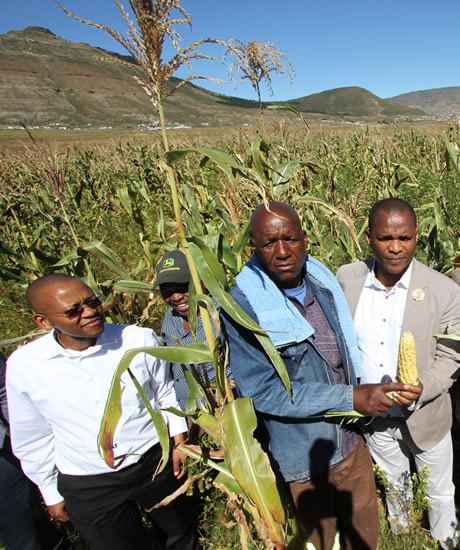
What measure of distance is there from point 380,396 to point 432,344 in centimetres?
54

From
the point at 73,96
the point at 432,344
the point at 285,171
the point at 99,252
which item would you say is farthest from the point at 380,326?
the point at 73,96

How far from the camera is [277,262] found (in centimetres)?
149

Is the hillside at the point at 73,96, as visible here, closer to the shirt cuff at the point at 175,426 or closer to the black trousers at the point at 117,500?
the shirt cuff at the point at 175,426

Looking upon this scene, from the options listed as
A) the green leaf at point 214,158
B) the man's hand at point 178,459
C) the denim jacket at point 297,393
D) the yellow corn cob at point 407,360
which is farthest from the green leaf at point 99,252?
the yellow corn cob at point 407,360

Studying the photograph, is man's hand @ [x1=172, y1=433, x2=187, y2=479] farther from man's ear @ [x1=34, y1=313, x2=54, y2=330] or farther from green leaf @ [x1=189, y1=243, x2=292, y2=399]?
green leaf @ [x1=189, y1=243, x2=292, y2=399]

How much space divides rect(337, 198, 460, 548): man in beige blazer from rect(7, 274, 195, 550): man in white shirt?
3.95 feet

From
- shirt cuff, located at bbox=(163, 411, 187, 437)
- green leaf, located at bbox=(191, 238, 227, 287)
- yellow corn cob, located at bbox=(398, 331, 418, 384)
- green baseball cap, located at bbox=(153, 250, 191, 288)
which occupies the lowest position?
shirt cuff, located at bbox=(163, 411, 187, 437)

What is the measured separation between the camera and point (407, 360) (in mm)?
1354

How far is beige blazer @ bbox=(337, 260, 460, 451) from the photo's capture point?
1.60m

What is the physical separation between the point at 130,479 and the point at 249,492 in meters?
0.95

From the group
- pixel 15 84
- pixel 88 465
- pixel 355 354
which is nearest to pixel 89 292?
pixel 88 465

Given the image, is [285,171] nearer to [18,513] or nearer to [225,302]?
[225,302]

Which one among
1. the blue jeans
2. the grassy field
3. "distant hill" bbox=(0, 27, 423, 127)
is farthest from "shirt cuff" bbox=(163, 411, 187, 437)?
"distant hill" bbox=(0, 27, 423, 127)

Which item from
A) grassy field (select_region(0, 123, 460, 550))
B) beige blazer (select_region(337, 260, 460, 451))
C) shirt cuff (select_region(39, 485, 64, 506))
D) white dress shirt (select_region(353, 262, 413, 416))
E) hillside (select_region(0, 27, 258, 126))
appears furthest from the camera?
hillside (select_region(0, 27, 258, 126))
